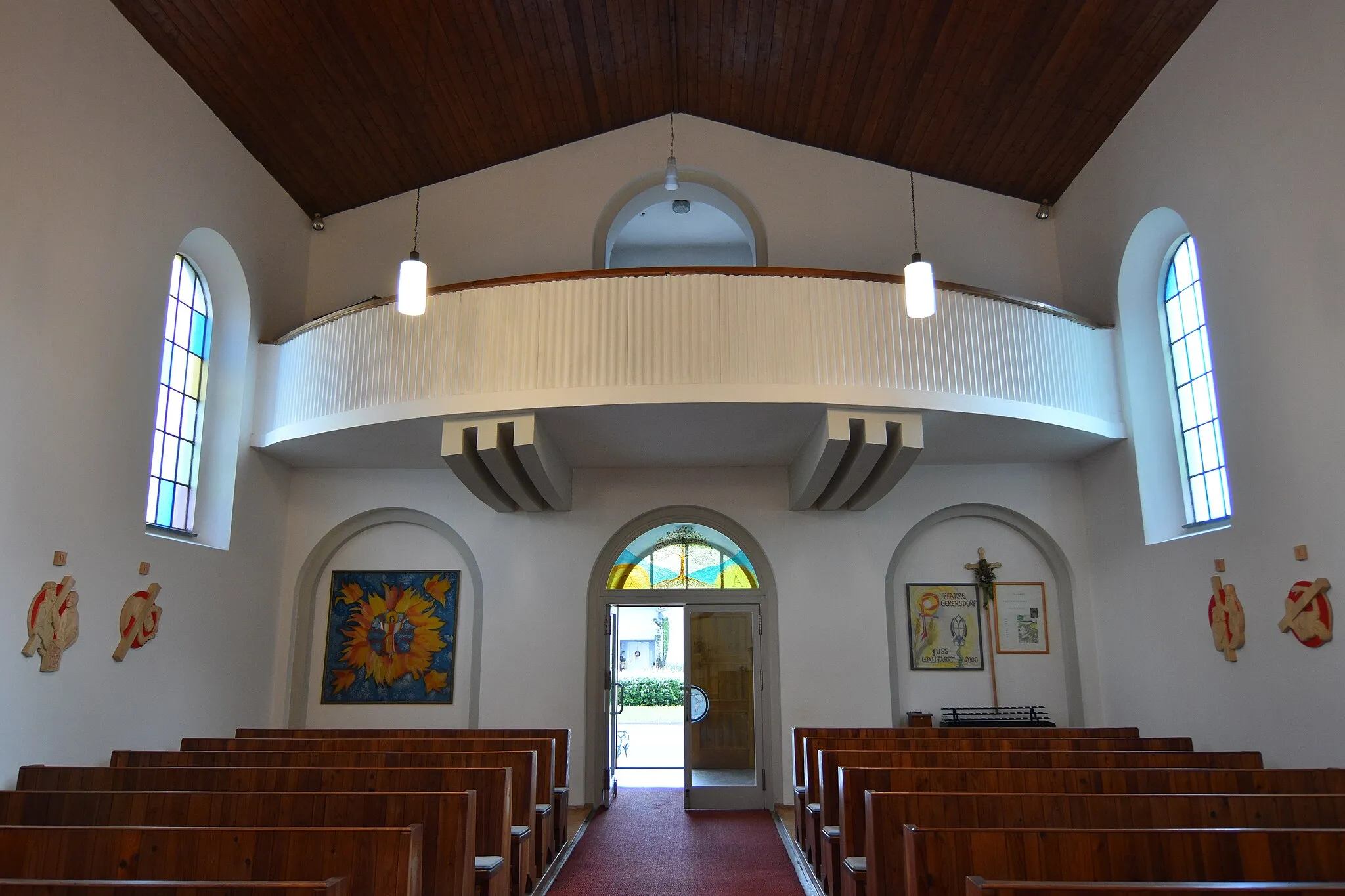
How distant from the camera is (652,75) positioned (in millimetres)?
10055

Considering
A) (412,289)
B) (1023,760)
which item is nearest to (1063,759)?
(1023,760)

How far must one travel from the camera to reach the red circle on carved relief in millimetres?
6004

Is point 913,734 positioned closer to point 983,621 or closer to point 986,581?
point 983,621

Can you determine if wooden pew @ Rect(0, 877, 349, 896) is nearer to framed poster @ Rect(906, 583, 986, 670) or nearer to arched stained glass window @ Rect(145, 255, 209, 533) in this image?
arched stained glass window @ Rect(145, 255, 209, 533)

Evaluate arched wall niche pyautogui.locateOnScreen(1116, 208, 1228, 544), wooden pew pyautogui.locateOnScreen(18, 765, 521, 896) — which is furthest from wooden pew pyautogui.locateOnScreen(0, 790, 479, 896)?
arched wall niche pyautogui.locateOnScreen(1116, 208, 1228, 544)

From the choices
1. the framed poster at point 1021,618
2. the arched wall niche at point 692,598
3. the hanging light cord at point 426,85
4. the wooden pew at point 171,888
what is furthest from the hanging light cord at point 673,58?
the wooden pew at point 171,888

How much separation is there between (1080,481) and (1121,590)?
4.19 feet

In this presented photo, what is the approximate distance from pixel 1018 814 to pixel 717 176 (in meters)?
7.82

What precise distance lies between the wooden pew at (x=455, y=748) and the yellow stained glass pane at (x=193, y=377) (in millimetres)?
3068

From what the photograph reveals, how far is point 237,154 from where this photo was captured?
8.84 meters

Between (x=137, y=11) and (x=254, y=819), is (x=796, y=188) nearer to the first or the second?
(x=137, y=11)

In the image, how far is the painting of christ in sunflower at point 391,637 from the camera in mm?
9672

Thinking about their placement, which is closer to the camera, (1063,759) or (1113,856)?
(1113,856)

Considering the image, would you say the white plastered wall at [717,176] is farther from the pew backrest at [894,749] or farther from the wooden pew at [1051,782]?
the wooden pew at [1051,782]
